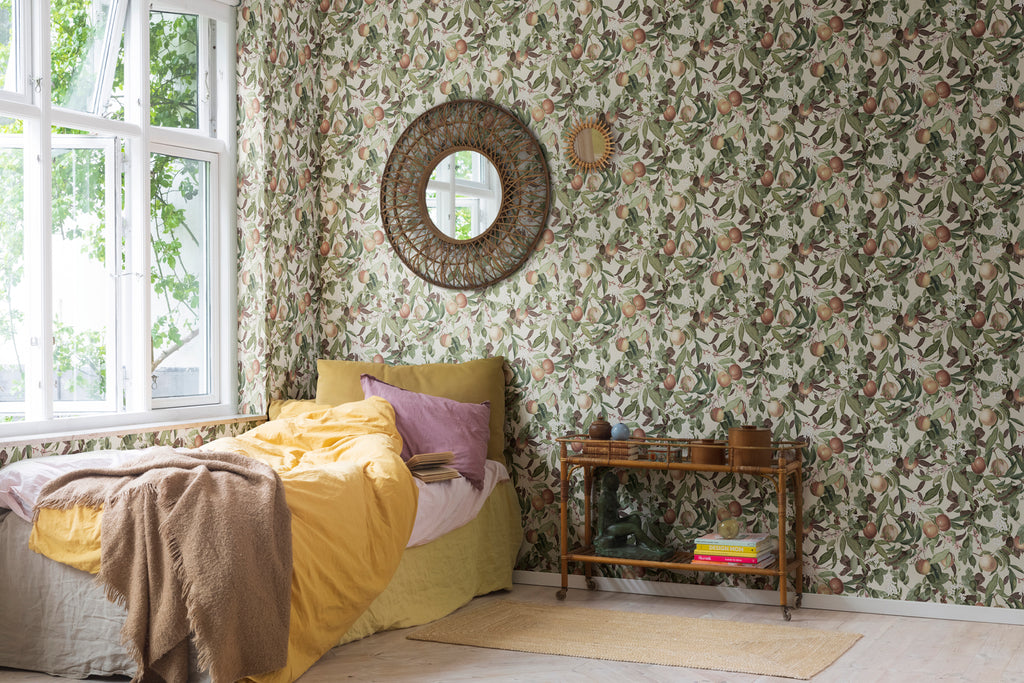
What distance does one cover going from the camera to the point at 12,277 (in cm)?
390

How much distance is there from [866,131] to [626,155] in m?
1.00

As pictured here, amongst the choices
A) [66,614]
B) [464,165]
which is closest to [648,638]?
[66,614]

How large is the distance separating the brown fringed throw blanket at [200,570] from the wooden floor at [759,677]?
1.16ft

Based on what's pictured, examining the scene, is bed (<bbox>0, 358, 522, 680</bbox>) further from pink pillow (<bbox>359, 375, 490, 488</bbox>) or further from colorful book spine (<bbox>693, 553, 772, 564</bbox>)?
colorful book spine (<bbox>693, 553, 772, 564</bbox>)

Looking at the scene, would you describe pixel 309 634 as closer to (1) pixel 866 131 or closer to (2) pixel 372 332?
(2) pixel 372 332

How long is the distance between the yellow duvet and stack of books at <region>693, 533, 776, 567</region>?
1206 millimetres

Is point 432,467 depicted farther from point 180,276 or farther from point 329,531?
point 180,276

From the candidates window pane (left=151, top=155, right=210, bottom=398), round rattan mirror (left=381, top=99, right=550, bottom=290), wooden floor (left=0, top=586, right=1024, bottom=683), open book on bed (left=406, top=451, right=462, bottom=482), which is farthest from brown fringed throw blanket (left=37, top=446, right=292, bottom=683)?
round rattan mirror (left=381, top=99, right=550, bottom=290)

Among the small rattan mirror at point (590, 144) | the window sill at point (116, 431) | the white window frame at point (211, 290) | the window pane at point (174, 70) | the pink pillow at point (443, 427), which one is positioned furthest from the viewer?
the white window frame at point (211, 290)

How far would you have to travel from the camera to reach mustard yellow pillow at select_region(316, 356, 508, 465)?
4512 millimetres

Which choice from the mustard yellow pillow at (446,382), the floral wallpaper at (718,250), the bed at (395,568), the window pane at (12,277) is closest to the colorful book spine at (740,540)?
the floral wallpaper at (718,250)

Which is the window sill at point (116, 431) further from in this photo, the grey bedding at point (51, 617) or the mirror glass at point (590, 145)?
the mirror glass at point (590, 145)

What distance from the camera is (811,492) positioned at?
4059 mm

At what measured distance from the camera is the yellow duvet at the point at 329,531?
3033 millimetres
